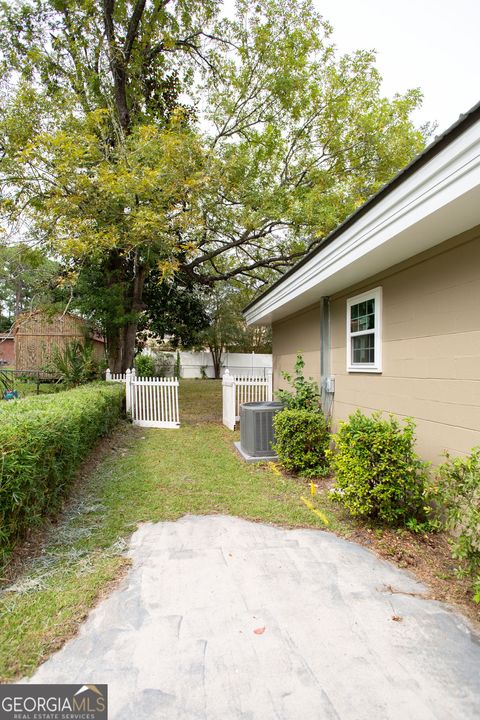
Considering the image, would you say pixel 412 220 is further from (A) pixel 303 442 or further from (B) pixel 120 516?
(B) pixel 120 516

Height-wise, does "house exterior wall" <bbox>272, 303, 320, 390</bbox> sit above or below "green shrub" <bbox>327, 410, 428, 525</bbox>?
above

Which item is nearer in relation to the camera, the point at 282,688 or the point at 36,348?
the point at 282,688

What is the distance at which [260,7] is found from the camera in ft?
36.7

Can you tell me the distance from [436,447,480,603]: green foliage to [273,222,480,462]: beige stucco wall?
0.56 m

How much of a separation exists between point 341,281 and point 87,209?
6240 mm

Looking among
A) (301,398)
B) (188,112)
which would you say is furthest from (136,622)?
(188,112)

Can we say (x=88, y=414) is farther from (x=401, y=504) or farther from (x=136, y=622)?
(x=401, y=504)

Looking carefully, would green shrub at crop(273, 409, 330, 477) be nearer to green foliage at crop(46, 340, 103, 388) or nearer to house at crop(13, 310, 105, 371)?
green foliage at crop(46, 340, 103, 388)

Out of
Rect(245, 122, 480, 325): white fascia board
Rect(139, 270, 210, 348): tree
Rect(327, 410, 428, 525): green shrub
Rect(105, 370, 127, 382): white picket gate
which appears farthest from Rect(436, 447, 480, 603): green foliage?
Rect(139, 270, 210, 348): tree

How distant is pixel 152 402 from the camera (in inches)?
363

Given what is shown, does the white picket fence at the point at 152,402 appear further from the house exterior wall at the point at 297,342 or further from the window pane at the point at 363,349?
the window pane at the point at 363,349

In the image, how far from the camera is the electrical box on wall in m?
5.96

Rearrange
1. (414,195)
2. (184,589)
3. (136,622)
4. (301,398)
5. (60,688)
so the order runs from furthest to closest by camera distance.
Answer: (301,398) → (414,195) → (184,589) → (136,622) → (60,688)

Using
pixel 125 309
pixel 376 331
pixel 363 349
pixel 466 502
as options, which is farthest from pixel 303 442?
pixel 125 309
